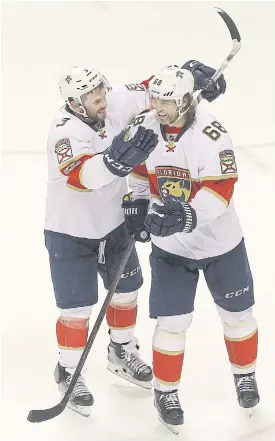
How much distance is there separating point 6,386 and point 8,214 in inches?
51.9

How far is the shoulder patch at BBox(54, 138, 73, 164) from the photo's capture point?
3.08 meters

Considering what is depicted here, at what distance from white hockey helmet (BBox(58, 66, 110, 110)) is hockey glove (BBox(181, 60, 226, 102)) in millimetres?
299

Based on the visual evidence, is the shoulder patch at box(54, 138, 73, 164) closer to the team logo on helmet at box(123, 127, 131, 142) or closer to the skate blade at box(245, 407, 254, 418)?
the team logo on helmet at box(123, 127, 131, 142)

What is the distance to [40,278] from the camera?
4.24 m

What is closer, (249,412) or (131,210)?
(131,210)

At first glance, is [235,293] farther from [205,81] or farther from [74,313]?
[205,81]

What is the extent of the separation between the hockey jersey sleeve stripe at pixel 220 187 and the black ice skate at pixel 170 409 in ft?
2.36

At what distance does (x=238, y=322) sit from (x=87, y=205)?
632mm

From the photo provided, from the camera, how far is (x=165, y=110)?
116 inches

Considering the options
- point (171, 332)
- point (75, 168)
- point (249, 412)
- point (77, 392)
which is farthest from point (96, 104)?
point (249, 412)

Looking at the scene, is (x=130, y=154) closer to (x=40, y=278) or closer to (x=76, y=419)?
(x=76, y=419)

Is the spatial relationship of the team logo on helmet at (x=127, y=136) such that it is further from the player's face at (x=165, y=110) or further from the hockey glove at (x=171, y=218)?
the hockey glove at (x=171, y=218)

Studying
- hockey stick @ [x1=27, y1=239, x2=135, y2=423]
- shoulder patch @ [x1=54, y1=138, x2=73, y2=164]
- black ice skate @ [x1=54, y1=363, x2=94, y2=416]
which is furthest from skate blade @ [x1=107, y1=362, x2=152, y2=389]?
shoulder patch @ [x1=54, y1=138, x2=73, y2=164]

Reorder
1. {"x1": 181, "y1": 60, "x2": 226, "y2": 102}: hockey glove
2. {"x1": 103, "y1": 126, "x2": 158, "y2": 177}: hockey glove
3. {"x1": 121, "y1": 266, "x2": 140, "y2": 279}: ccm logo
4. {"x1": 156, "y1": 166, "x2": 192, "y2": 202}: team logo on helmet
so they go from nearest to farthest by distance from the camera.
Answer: {"x1": 103, "y1": 126, "x2": 158, "y2": 177}: hockey glove
{"x1": 156, "y1": 166, "x2": 192, "y2": 202}: team logo on helmet
{"x1": 181, "y1": 60, "x2": 226, "y2": 102}: hockey glove
{"x1": 121, "y1": 266, "x2": 140, "y2": 279}: ccm logo
